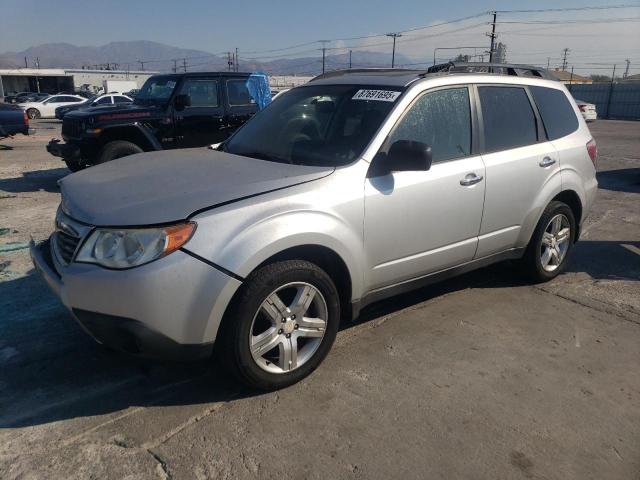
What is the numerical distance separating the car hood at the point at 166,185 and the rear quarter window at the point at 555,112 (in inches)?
95.5

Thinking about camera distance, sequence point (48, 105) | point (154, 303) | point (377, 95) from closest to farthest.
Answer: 1. point (154, 303)
2. point (377, 95)
3. point (48, 105)

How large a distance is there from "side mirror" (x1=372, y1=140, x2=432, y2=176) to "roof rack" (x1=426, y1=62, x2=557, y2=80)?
120 cm

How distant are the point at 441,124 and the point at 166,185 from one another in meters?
1.97

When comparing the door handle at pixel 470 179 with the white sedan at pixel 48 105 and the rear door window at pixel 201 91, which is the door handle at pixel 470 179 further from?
the white sedan at pixel 48 105

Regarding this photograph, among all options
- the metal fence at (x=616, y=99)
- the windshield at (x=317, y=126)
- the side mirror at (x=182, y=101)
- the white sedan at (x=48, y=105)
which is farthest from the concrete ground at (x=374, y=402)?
the metal fence at (x=616, y=99)

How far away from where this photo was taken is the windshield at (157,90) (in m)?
9.00

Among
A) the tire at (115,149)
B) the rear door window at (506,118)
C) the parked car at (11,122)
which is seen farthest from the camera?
the parked car at (11,122)

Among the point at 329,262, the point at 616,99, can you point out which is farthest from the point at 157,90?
the point at 616,99

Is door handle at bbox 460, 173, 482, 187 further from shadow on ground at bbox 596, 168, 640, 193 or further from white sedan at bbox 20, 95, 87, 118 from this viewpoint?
white sedan at bbox 20, 95, 87, 118

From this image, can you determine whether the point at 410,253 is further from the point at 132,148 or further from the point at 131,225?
the point at 132,148

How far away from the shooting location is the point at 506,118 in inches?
171

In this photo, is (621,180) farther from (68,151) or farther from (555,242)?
(68,151)

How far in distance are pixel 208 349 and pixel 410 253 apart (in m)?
1.53

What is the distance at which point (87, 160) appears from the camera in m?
8.52
